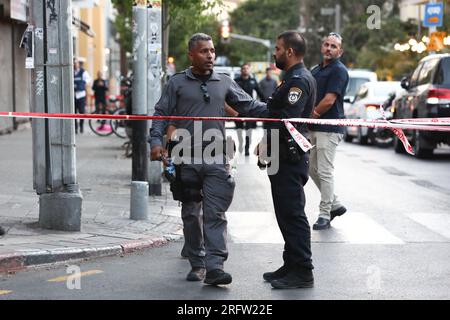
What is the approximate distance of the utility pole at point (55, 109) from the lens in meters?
9.22

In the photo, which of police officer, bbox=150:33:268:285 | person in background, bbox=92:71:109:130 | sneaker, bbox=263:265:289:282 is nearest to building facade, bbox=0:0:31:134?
person in background, bbox=92:71:109:130

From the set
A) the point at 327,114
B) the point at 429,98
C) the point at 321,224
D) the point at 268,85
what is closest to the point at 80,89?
the point at 268,85

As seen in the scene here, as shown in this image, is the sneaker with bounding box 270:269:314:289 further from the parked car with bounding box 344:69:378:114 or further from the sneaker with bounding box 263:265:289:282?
the parked car with bounding box 344:69:378:114

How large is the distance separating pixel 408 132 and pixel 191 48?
45.6 ft

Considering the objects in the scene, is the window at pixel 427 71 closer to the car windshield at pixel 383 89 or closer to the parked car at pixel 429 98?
the parked car at pixel 429 98

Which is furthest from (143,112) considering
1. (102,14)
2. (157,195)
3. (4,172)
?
(102,14)

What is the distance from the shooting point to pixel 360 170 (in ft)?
55.3

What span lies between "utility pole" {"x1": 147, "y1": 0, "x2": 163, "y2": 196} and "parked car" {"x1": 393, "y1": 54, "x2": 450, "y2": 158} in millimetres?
7184

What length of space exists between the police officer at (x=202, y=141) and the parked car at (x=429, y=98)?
450 inches

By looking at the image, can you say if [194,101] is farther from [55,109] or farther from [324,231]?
[324,231]

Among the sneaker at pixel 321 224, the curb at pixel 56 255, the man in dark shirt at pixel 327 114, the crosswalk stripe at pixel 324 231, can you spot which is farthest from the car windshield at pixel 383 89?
the curb at pixel 56 255

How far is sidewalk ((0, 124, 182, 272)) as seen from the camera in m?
8.11

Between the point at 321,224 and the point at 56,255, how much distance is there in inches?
121

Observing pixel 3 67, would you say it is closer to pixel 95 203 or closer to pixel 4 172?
pixel 4 172
